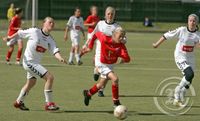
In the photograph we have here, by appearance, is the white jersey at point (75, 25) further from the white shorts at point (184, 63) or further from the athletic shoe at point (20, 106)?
→ the athletic shoe at point (20, 106)

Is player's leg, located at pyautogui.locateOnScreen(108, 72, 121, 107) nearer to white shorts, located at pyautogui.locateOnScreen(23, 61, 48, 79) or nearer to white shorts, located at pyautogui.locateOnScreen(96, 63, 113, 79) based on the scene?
white shorts, located at pyautogui.locateOnScreen(96, 63, 113, 79)

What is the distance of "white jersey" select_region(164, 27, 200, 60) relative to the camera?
1346 cm

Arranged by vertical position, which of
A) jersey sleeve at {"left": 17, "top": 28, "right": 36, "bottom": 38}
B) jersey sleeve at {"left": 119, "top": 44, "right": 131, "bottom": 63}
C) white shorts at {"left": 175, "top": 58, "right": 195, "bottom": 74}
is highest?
jersey sleeve at {"left": 17, "top": 28, "right": 36, "bottom": 38}

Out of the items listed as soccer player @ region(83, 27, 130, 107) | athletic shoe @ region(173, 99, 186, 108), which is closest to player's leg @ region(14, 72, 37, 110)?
soccer player @ region(83, 27, 130, 107)

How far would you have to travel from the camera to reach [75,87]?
16516mm

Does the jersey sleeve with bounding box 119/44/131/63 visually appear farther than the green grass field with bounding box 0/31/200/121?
Yes

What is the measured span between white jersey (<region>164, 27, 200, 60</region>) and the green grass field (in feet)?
3.50

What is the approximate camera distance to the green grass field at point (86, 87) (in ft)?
40.0

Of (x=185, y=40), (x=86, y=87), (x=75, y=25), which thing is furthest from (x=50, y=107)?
(x=75, y=25)

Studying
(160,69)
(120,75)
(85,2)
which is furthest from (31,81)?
(85,2)
